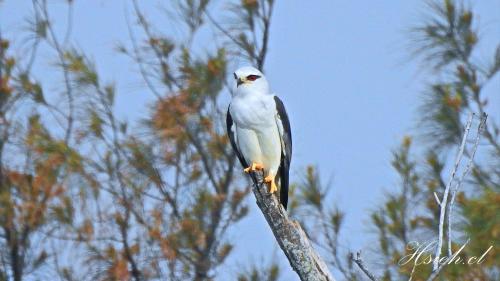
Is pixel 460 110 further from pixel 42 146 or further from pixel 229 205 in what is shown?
pixel 42 146

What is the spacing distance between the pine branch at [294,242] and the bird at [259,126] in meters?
0.57

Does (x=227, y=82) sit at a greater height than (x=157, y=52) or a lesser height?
lesser

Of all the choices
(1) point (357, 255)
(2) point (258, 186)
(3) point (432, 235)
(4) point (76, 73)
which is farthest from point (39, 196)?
(1) point (357, 255)

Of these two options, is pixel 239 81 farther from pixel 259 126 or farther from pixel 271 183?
pixel 271 183

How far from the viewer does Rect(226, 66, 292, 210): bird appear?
448 cm

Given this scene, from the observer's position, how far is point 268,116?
178 inches

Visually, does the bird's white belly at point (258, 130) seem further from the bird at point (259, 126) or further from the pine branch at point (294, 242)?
the pine branch at point (294, 242)

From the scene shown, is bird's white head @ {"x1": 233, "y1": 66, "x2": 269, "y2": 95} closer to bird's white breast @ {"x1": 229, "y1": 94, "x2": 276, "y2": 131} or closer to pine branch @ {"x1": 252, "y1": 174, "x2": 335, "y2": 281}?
bird's white breast @ {"x1": 229, "y1": 94, "x2": 276, "y2": 131}

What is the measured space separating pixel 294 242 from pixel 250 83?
41.9 inches

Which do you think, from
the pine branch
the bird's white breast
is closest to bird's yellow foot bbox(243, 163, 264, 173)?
the bird's white breast

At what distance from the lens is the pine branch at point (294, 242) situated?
339 centimetres

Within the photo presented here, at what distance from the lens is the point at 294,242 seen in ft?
11.6

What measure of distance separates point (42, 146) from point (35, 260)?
56 cm

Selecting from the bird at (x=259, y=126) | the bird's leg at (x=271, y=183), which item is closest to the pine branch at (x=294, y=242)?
the bird's leg at (x=271, y=183)
